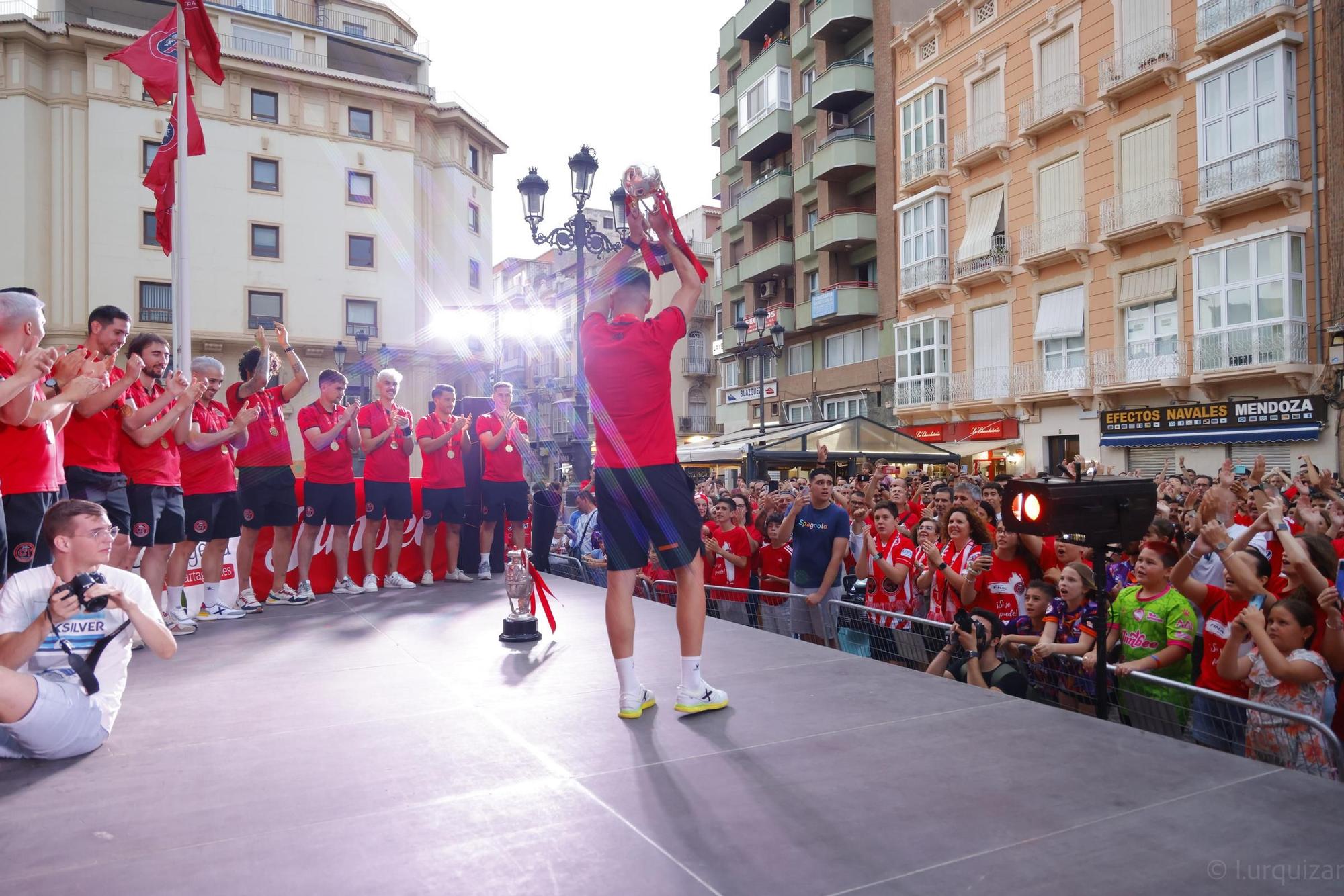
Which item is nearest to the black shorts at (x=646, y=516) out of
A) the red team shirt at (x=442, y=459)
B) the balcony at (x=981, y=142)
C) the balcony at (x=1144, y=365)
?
the red team shirt at (x=442, y=459)

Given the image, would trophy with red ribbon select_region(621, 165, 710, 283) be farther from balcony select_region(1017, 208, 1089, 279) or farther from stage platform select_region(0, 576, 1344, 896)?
balcony select_region(1017, 208, 1089, 279)

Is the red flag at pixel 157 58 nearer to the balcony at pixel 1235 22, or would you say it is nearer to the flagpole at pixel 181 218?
the flagpole at pixel 181 218

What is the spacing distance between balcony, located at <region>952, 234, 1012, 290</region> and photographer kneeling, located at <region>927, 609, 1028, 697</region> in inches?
864

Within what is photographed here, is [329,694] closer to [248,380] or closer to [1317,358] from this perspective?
[248,380]

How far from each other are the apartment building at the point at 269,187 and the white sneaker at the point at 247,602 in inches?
786

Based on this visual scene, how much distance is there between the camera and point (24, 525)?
416 centimetres

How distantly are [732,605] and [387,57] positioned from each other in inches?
1385

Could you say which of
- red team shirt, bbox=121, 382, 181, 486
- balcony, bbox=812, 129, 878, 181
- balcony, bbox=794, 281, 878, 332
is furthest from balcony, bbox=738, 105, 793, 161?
red team shirt, bbox=121, 382, 181, 486

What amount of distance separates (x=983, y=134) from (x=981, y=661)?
24408 mm

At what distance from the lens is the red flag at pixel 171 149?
343 inches

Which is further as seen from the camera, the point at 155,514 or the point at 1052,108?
the point at 1052,108

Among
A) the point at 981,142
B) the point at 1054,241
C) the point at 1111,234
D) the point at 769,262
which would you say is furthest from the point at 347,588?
the point at 769,262

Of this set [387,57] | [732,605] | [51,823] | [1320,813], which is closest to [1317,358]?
[732,605]

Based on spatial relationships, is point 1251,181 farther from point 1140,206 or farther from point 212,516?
point 212,516
